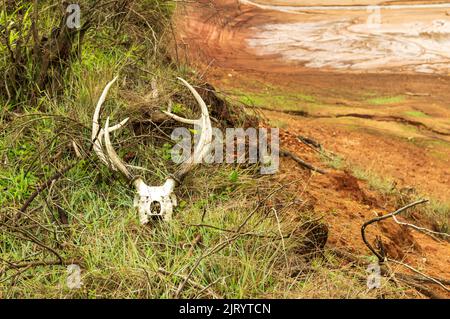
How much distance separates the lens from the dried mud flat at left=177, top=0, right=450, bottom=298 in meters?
6.93

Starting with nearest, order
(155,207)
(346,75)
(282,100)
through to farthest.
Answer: (155,207)
(282,100)
(346,75)

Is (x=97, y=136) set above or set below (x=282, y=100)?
above

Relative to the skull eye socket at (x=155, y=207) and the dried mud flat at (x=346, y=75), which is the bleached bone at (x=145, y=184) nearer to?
the skull eye socket at (x=155, y=207)

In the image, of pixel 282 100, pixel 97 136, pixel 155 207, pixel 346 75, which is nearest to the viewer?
pixel 155 207

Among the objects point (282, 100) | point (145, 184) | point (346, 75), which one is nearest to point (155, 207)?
point (145, 184)

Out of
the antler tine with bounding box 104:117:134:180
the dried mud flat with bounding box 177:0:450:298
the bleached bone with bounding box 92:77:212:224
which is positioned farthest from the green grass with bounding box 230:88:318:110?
the antler tine with bounding box 104:117:134:180

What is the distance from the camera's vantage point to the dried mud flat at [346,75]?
693 centimetres

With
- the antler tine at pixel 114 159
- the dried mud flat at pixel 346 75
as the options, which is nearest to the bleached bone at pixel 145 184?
the antler tine at pixel 114 159

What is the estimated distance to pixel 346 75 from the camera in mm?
7840


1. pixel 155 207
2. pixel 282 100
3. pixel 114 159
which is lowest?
pixel 282 100

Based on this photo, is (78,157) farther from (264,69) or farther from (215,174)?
(264,69)

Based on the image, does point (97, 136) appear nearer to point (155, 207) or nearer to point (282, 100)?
point (155, 207)

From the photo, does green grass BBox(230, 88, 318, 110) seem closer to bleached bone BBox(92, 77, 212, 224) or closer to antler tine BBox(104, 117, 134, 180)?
bleached bone BBox(92, 77, 212, 224)

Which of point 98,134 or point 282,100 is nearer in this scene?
point 98,134
